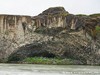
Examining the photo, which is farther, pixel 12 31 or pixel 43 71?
pixel 12 31

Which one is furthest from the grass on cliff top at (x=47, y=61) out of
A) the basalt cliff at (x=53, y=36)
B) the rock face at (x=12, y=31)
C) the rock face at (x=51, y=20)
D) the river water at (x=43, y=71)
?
the river water at (x=43, y=71)

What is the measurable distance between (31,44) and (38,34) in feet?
6.82

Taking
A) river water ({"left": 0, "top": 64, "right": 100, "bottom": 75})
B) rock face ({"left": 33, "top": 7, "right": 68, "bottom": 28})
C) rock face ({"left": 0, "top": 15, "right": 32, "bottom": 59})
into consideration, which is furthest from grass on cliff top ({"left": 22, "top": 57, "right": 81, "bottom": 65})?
river water ({"left": 0, "top": 64, "right": 100, "bottom": 75})

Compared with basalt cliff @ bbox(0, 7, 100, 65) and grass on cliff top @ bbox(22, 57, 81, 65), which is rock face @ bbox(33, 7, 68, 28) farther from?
grass on cliff top @ bbox(22, 57, 81, 65)

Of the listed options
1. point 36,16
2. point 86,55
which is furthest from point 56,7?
point 86,55

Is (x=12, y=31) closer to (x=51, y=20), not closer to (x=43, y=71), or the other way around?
(x=51, y=20)

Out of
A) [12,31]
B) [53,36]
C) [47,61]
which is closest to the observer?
[47,61]

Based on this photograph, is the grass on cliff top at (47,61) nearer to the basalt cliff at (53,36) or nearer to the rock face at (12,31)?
the basalt cliff at (53,36)

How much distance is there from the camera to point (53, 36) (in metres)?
68.8

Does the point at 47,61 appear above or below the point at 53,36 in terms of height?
below

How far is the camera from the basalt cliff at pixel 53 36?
67562 mm

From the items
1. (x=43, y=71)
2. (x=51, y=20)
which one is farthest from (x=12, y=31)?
(x=43, y=71)

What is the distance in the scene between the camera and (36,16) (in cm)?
6944

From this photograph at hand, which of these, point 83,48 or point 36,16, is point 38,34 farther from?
point 83,48
